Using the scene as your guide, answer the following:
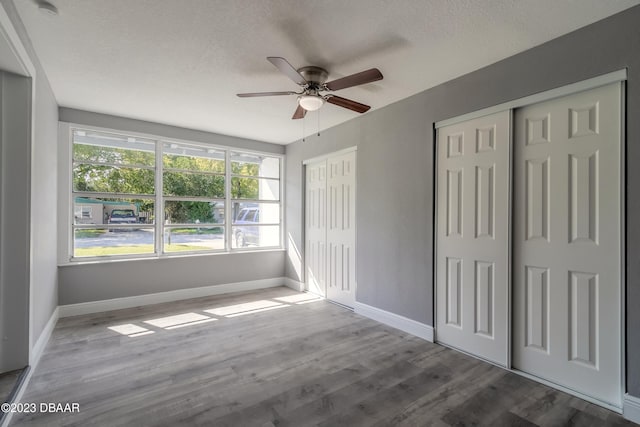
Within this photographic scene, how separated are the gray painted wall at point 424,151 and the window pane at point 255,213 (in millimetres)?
1451

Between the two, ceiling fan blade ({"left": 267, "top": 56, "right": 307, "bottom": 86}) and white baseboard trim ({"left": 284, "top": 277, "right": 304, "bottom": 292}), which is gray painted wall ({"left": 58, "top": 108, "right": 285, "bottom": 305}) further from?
ceiling fan blade ({"left": 267, "top": 56, "right": 307, "bottom": 86})

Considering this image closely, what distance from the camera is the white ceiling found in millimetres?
2016

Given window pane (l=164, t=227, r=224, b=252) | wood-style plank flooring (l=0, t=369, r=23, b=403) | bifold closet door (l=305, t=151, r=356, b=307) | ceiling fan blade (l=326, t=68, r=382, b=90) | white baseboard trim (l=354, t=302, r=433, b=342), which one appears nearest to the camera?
wood-style plank flooring (l=0, t=369, r=23, b=403)

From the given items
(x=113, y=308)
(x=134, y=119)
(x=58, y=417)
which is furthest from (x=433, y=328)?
(x=134, y=119)

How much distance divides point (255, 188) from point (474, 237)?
13.0ft

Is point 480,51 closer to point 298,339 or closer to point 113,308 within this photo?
point 298,339

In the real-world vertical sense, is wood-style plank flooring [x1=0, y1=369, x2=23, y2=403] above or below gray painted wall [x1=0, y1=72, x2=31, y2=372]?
below

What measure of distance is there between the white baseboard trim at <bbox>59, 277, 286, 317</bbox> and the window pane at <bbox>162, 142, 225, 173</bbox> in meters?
1.99

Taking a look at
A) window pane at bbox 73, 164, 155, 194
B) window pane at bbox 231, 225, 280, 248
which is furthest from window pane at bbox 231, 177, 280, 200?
window pane at bbox 73, 164, 155, 194

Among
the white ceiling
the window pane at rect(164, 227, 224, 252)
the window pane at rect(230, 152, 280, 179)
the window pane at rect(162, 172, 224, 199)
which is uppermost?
the white ceiling

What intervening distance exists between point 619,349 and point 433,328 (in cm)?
144

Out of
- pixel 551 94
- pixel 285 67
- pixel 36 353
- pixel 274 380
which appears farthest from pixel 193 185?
pixel 551 94

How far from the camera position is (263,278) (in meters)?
5.57

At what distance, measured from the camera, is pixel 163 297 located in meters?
4.57
